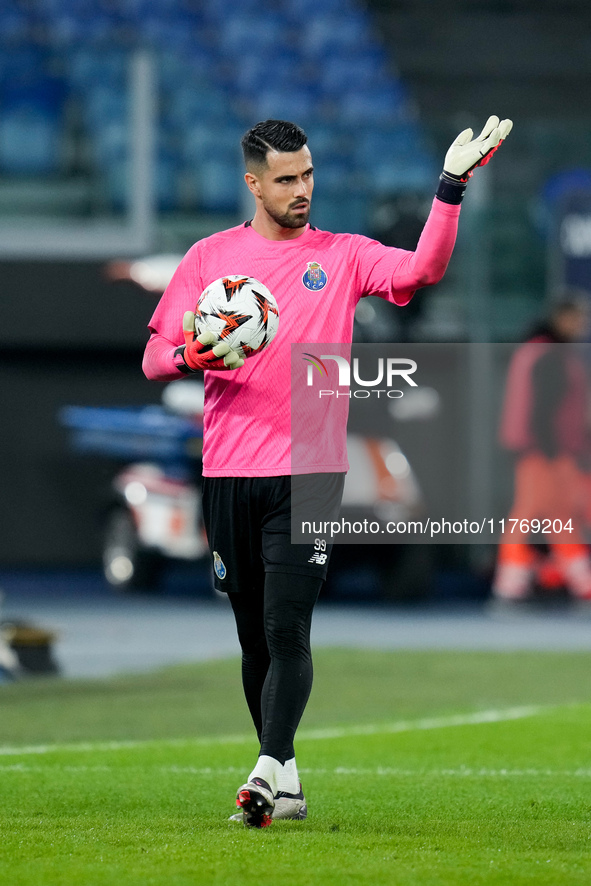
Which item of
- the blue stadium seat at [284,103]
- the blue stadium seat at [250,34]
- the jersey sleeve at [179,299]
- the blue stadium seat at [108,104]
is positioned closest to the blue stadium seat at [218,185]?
the blue stadium seat at [108,104]

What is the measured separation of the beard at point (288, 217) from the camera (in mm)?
4312

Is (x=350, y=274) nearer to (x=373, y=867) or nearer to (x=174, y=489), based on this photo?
(x=373, y=867)

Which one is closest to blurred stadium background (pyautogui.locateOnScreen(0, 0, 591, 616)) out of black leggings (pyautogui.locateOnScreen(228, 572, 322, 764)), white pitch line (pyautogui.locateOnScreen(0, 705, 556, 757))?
white pitch line (pyautogui.locateOnScreen(0, 705, 556, 757))

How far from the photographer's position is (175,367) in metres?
4.25

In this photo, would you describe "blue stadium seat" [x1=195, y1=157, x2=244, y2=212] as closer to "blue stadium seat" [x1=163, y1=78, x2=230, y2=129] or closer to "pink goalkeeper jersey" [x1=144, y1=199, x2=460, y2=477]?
A: "blue stadium seat" [x1=163, y1=78, x2=230, y2=129]

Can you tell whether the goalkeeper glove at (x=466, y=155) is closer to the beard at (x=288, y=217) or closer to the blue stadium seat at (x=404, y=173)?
the beard at (x=288, y=217)

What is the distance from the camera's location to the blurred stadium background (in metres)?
13.4

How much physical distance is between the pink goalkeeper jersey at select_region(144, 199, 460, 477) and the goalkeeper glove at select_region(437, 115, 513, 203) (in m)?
0.22

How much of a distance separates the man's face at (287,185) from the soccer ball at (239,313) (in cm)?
23

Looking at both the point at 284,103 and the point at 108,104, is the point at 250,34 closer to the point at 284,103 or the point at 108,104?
the point at 284,103

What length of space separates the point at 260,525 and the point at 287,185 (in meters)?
0.99

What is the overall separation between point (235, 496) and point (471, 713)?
365cm

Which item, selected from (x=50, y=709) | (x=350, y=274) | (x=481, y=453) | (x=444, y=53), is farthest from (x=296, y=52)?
(x=350, y=274)

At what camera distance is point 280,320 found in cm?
431
